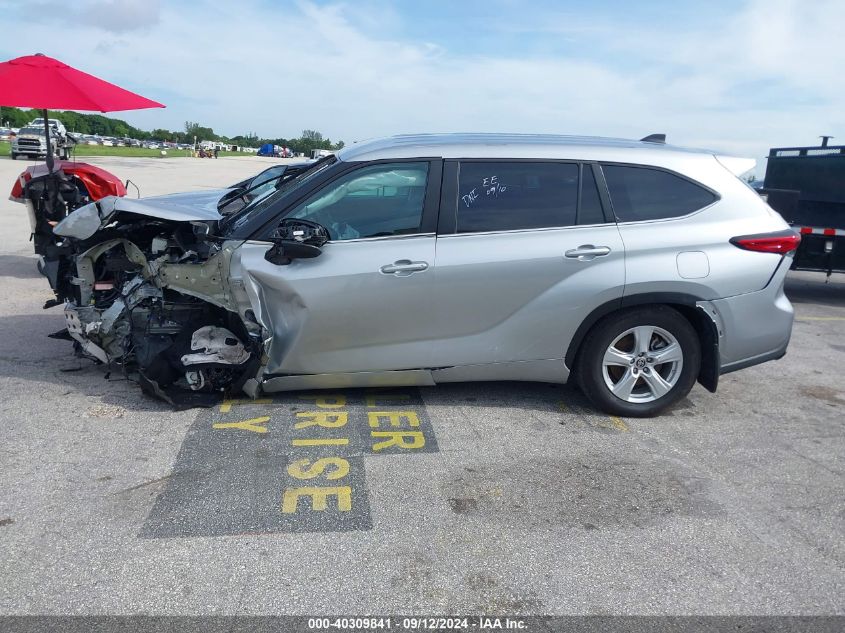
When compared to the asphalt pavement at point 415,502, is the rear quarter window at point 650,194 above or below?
above

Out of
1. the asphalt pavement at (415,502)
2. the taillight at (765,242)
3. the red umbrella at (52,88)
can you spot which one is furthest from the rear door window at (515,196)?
the red umbrella at (52,88)

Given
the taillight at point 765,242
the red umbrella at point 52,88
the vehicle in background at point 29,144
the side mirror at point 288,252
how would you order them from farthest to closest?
the vehicle in background at point 29,144 → the red umbrella at point 52,88 → the taillight at point 765,242 → the side mirror at point 288,252

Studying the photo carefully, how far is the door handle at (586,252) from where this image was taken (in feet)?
14.4

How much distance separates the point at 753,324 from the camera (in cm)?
462

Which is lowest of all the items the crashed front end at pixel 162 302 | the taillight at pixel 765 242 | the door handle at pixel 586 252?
the crashed front end at pixel 162 302

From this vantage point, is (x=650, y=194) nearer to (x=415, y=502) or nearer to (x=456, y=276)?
(x=456, y=276)

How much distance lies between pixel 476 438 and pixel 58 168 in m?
6.33

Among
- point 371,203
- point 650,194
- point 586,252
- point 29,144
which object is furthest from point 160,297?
point 29,144

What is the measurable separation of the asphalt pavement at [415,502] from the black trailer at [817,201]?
4.66 metres

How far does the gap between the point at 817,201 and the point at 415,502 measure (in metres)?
8.59

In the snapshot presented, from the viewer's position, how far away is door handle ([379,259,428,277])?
4.26 meters

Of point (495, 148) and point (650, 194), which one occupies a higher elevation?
point (495, 148)

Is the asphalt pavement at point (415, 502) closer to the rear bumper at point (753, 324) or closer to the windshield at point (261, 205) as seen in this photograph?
the rear bumper at point (753, 324)

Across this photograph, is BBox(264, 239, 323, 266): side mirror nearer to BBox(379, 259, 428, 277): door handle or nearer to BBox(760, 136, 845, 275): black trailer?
BBox(379, 259, 428, 277): door handle
